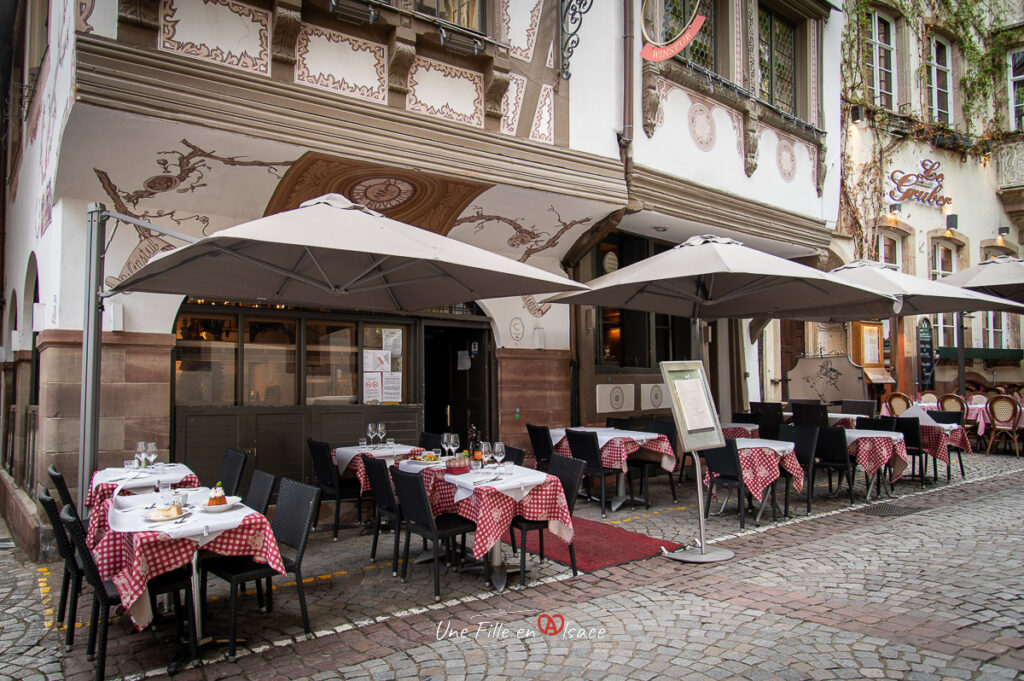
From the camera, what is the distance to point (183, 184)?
19.9 ft

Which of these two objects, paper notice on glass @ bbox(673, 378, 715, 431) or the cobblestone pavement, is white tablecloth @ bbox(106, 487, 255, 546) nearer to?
the cobblestone pavement

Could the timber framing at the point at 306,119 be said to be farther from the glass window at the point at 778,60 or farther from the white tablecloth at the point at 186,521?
the glass window at the point at 778,60

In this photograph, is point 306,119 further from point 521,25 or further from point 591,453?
point 591,453

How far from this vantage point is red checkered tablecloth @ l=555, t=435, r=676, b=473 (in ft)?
24.3

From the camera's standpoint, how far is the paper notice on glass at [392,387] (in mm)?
7973

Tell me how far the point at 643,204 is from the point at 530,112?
1922mm

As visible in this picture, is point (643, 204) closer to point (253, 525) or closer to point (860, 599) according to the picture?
point (860, 599)

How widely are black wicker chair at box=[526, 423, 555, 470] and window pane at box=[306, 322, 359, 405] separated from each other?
2.07 m

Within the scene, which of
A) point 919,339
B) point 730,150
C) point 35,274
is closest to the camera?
point 35,274

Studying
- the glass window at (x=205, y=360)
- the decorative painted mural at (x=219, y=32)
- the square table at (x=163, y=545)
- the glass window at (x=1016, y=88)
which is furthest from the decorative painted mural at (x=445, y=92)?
the glass window at (x=1016, y=88)

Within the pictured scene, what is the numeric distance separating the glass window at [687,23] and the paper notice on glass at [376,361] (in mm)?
5406

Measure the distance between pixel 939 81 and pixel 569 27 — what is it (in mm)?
12603

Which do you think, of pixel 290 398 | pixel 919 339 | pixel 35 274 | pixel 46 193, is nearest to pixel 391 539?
pixel 290 398

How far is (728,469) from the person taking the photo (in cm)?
682
